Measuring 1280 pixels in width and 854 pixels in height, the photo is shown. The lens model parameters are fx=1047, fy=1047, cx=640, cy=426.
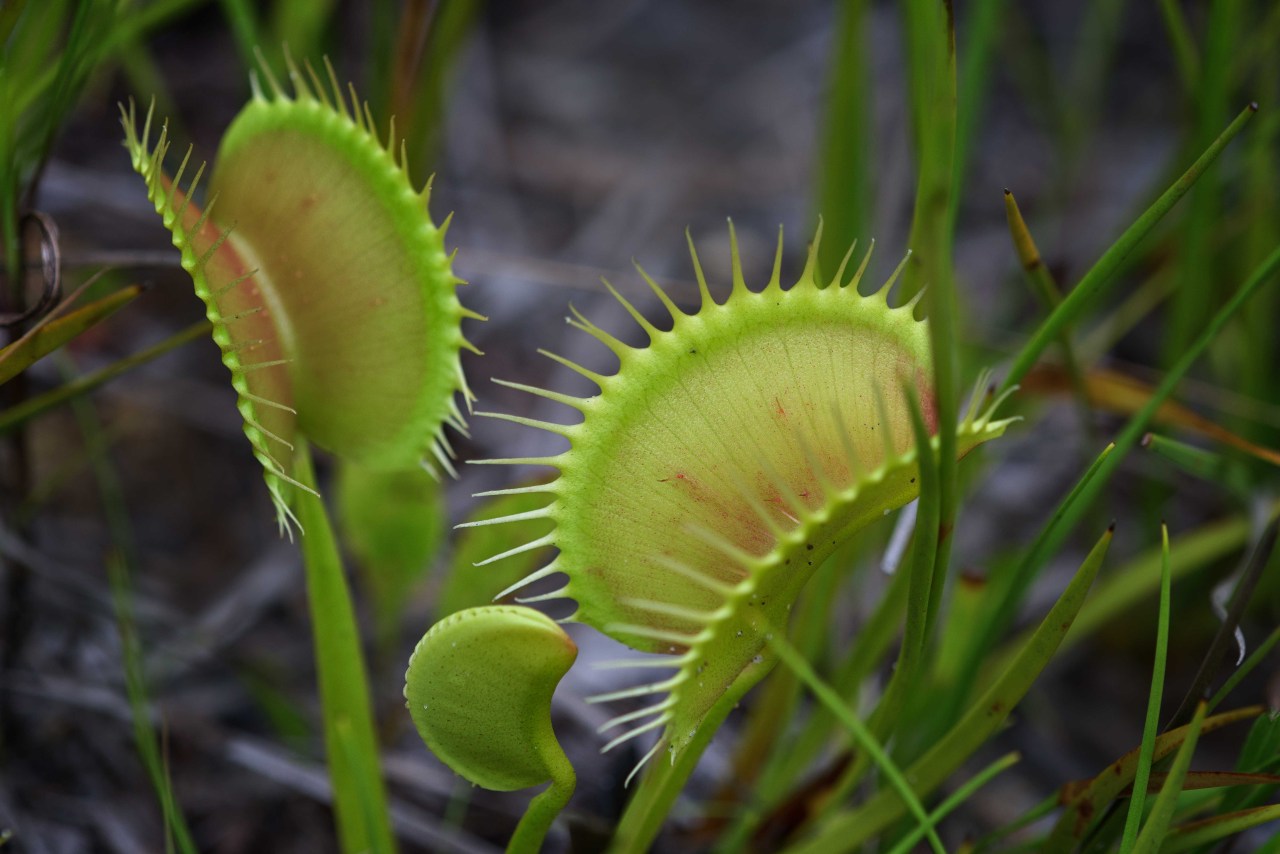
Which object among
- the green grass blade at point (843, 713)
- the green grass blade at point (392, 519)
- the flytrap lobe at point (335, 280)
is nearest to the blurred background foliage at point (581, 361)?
the green grass blade at point (392, 519)

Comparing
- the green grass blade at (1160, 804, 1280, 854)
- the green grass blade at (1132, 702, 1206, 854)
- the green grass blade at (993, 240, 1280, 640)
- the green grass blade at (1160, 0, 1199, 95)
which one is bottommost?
the green grass blade at (1160, 804, 1280, 854)

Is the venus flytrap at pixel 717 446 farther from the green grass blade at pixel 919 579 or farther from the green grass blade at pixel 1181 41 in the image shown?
the green grass blade at pixel 1181 41

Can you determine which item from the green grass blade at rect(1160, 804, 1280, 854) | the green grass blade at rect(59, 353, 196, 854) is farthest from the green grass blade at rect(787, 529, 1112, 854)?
the green grass blade at rect(59, 353, 196, 854)

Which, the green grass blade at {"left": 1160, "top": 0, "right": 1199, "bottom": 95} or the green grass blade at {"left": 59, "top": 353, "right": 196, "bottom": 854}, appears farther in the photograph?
the green grass blade at {"left": 1160, "top": 0, "right": 1199, "bottom": 95}

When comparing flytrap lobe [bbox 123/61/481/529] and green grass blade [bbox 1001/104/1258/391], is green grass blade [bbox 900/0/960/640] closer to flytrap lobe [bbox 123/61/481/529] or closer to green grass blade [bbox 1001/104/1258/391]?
green grass blade [bbox 1001/104/1258/391]

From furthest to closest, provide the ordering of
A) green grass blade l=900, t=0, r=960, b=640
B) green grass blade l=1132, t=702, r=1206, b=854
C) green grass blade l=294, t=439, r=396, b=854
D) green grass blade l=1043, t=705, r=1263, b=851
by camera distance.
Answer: green grass blade l=294, t=439, r=396, b=854 < green grass blade l=1043, t=705, r=1263, b=851 < green grass blade l=1132, t=702, r=1206, b=854 < green grass blade l=900, t=0, r=960, b=640

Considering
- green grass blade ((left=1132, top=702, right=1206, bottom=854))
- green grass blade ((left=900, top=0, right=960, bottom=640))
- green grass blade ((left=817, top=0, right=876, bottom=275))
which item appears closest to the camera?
green grass blade ((left=900, top=0, right=960, bottom=640))

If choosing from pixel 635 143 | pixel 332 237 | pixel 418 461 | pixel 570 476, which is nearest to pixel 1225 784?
pixel 570 476
